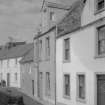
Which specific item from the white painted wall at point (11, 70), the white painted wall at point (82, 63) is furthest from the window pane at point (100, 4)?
the white painted wall at point (11, 70)

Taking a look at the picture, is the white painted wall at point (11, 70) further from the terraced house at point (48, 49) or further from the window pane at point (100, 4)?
the window pane at point (100, 4)

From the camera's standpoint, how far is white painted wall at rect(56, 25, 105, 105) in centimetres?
1598

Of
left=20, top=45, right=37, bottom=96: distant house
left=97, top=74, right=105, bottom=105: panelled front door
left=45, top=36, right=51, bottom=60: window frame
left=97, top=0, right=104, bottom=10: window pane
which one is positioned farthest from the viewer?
left=20, top=45, right=37, bottom=96: distant house

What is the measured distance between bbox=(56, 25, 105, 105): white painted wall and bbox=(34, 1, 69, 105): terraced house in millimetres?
1941

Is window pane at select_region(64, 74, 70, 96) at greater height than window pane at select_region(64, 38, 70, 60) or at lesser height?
lesser

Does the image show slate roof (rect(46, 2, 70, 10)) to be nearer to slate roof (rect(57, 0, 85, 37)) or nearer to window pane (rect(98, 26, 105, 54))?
slate roof (rect(57, 0, 85, 37))

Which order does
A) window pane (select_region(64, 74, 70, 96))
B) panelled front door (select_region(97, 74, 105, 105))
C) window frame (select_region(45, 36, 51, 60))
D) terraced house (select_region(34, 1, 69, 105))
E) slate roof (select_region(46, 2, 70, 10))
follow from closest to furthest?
1. panelled front door (select_region(97, 74, 105, 105))
2. window pane (select_region(64, 74, 70, 96))
3. terraced house (select_region(34, 1, 69, 105))
4. window frame (select_region(45, 36, 51, 60))
5. slate roof (select_region(46, 2, 70, 10))

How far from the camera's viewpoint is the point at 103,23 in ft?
49.5

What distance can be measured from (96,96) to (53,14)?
39.9 feet

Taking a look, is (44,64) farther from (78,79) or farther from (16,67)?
(16,67)

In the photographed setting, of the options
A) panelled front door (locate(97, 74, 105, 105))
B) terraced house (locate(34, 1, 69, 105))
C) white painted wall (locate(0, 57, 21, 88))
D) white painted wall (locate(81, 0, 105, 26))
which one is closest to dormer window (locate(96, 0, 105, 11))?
white painted wall (locate(81, 0, 105, 26))

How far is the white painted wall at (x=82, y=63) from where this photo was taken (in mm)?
15984

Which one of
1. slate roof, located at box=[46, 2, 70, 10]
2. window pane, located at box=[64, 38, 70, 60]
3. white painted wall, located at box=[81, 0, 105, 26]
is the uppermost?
slate roof, located at box=[46, 2, 70, 10]

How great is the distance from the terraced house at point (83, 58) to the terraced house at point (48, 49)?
149 cm
